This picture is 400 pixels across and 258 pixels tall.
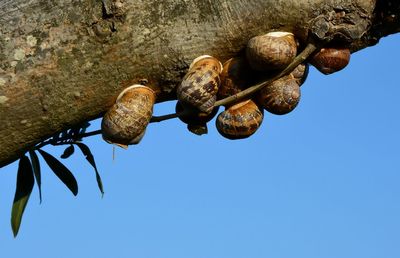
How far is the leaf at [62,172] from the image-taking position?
98.0 inches

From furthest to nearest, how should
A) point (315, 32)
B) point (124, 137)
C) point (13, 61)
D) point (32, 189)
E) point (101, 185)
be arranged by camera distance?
point (101, 185)
point (32, 189)
point (124, 137)
point (315, 32)
point (13, 61)

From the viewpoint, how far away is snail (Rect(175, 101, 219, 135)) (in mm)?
1688

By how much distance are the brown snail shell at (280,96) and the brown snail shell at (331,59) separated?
0.09 m

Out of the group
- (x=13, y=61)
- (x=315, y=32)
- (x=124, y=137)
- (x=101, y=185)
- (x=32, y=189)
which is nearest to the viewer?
(x=13, y=61)

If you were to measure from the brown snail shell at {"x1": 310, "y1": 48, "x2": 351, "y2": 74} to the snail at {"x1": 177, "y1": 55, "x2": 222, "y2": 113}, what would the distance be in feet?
0.86

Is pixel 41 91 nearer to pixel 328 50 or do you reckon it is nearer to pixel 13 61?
pixel 13 61

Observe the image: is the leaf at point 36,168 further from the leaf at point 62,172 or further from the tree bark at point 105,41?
the tree bark at point 105,41

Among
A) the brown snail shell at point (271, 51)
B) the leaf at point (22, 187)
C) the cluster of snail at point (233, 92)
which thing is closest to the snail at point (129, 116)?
the cluster of snail at point (233, 92)

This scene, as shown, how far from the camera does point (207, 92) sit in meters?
1.59

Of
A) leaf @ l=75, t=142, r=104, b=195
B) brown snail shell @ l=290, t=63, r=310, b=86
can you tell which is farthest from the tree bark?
Answer: leaf @ l=75, t=142, r=104, b=195

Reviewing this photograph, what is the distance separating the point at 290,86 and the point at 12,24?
72cm

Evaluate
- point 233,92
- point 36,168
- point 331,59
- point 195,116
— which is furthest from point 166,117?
point 36,168

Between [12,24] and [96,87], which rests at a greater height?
[12,24]

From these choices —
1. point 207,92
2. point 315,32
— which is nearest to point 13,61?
point 207,92
